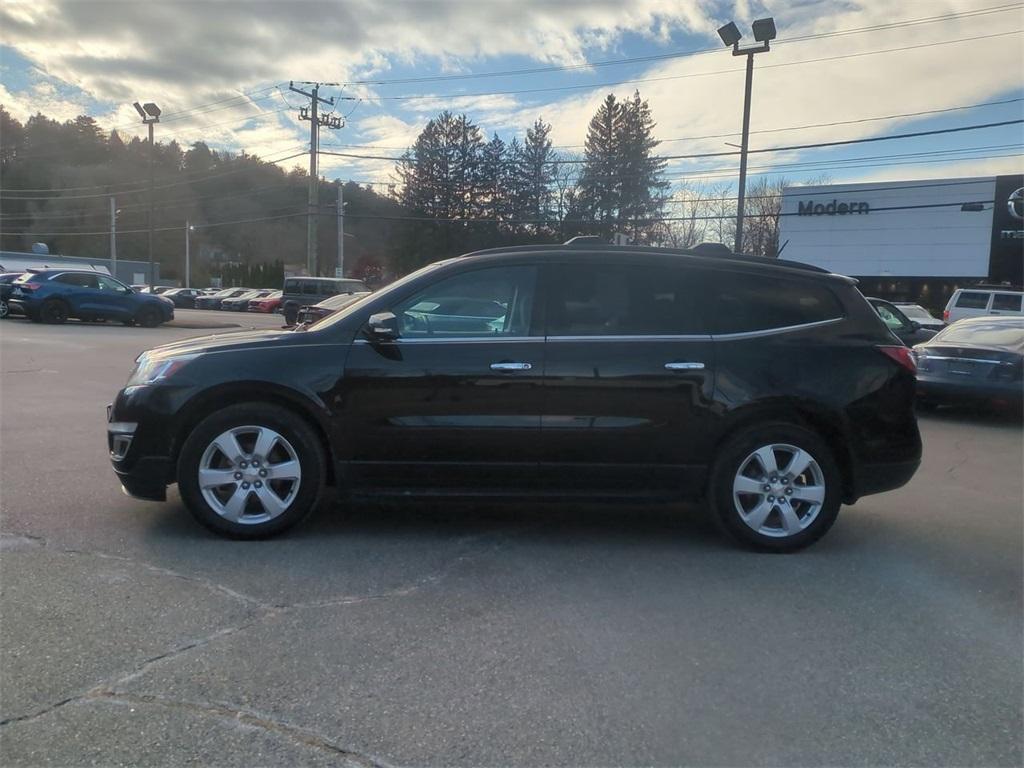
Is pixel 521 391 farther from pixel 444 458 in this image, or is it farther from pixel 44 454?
pixel 44 454

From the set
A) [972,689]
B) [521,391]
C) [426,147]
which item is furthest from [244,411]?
[426,147]

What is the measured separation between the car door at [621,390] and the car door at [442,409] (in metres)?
0.15

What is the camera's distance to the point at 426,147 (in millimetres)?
60062

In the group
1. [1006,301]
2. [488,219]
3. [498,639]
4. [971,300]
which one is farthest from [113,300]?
[488,219]

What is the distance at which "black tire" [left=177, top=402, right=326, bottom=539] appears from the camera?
4668mm

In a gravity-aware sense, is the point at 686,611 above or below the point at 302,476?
below

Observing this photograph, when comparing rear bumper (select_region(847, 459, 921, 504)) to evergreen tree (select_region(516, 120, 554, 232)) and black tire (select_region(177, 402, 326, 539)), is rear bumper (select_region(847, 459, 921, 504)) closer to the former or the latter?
black tire (select_region(177, 402, 326, 539))

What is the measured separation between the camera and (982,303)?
998 inches

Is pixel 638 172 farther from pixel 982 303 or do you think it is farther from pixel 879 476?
pixel 879 476

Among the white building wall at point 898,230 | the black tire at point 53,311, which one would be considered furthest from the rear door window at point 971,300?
the black tire at point 53,311

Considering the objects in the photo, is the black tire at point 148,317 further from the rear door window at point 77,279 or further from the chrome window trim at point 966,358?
the chrome window trim at point 966,358

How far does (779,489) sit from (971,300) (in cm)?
2503

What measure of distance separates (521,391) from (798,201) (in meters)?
44.7

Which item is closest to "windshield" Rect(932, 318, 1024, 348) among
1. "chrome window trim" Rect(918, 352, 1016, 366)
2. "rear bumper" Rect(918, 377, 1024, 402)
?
"chrome window trim" Rect(918, 352, 1016, 366)
